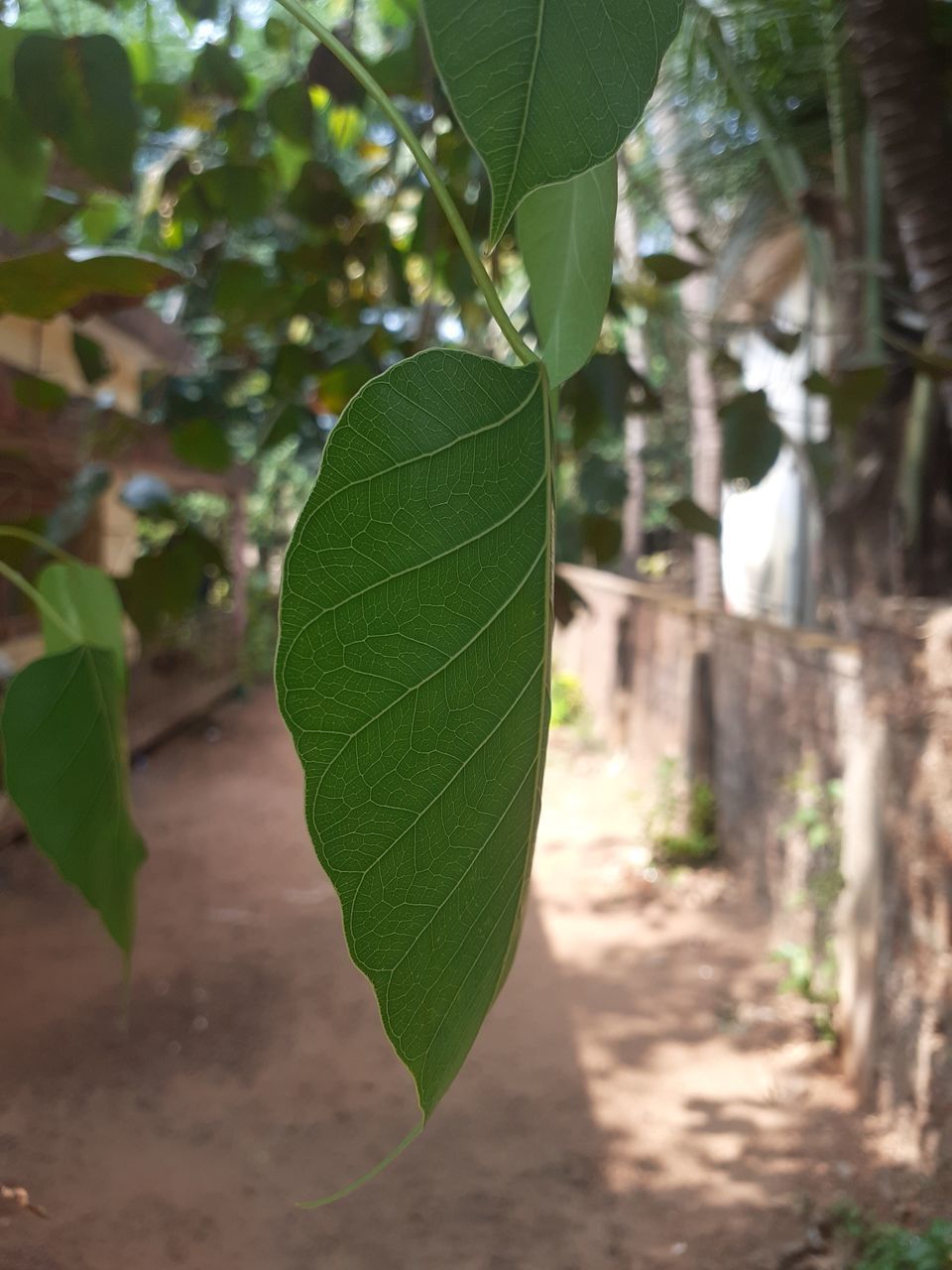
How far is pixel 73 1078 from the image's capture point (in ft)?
8.23

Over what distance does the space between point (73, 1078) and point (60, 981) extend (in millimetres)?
641

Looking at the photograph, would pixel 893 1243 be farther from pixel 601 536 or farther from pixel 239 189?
pixel 239 189

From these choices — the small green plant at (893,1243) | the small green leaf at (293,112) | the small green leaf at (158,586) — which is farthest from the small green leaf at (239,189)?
the small green plant at (893,1243)

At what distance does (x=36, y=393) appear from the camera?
131 centimetres

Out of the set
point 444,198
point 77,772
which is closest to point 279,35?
point 77,772

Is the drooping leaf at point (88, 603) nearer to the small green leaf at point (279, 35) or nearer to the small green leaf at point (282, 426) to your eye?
the small green leaf at point (282, 426)

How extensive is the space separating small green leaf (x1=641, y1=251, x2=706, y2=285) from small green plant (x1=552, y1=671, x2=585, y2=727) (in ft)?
20.0

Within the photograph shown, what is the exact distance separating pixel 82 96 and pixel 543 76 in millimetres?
701

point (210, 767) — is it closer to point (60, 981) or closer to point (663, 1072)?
point (60, 981)

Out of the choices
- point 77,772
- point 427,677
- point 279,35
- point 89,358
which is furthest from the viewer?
point 279,35

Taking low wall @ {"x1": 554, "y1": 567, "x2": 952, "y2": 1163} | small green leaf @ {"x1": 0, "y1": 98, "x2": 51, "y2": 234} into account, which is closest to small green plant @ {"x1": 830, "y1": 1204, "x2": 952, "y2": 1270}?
low wall @ {"x1": 554, "y1": 567, "x2": 952, "y2": 1163}

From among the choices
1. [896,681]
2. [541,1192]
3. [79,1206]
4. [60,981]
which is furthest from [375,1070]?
[896,681]

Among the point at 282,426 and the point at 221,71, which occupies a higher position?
the point at 221,71

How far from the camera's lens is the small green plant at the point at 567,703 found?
7664 mm
